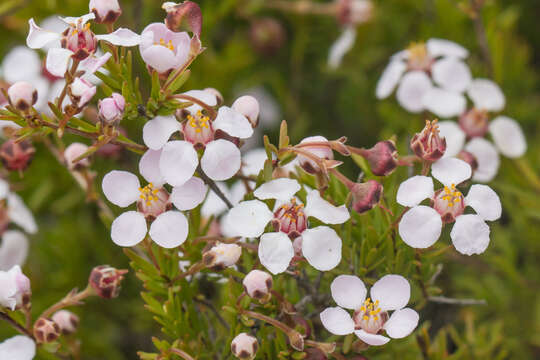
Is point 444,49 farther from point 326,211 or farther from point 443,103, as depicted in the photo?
point 326,211

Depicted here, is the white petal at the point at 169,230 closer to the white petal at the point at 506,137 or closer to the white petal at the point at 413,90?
the white petal at the point at 413,90

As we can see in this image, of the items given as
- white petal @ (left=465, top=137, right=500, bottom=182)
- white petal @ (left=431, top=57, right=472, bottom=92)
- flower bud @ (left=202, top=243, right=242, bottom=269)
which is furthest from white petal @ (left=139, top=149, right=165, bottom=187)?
white petal @ (left=431, top=57, right=472, bottom=92)

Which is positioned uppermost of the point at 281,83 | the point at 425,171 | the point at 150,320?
the point at 425,171

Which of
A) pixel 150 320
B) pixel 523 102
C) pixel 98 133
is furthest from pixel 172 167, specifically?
pixel 523 102

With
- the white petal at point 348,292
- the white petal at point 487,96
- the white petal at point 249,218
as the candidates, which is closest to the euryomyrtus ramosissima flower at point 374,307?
the white petal at point 348,292

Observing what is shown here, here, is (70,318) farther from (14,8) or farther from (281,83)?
(281,83)

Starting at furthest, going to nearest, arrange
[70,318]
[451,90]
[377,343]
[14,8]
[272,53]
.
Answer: [272,53], [14,8], [451,90], [70,318], [377,343]

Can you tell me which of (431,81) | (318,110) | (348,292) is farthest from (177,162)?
(318,110)
